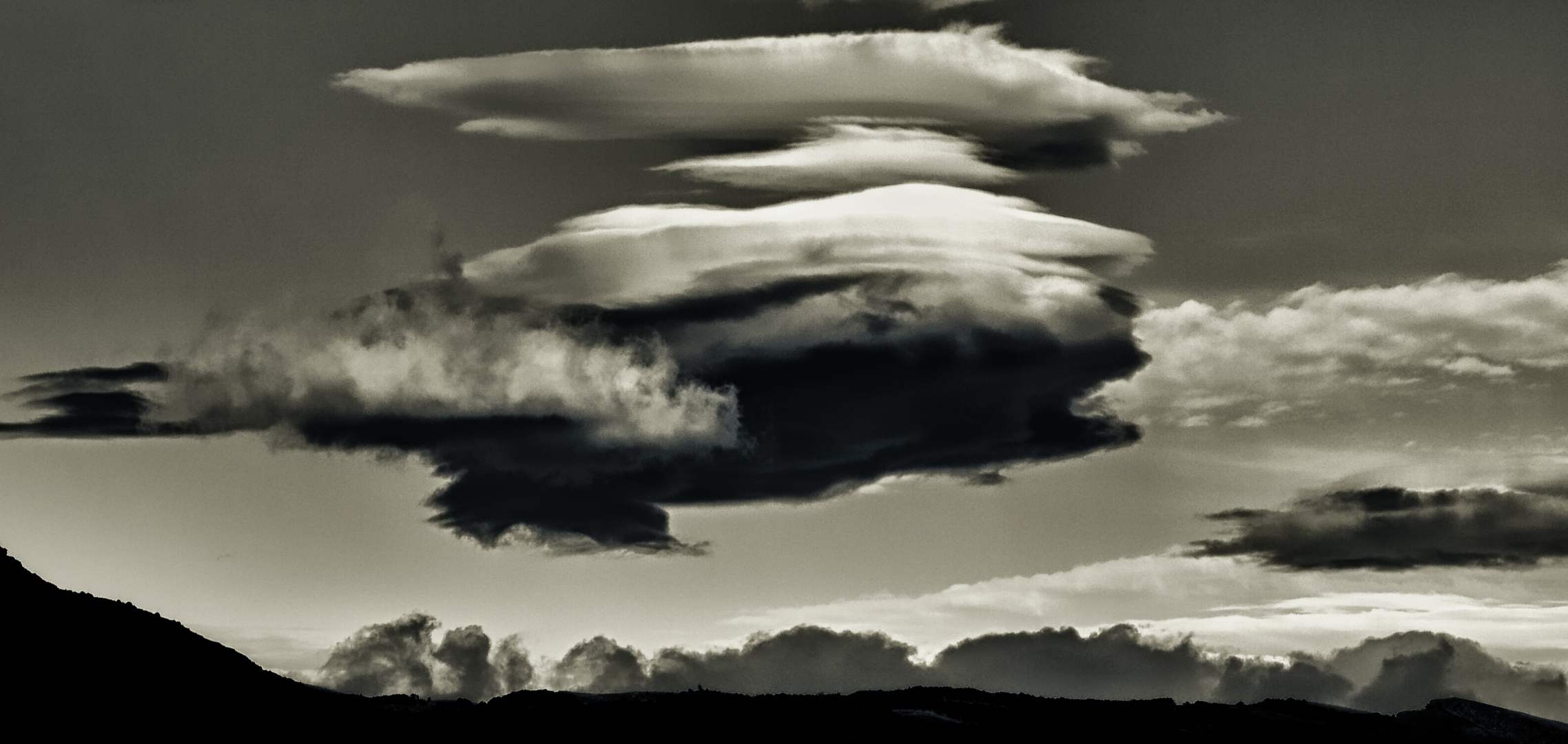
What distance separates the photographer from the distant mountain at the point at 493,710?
75.1m

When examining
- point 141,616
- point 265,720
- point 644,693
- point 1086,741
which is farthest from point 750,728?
point 141,616

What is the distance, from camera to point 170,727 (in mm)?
76438

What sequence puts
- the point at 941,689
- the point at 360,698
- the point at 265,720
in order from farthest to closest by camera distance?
the point at 941,689, the point at 360,698, the point at 265,720

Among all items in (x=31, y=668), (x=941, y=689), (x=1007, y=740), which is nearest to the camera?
(x=31, y=668)

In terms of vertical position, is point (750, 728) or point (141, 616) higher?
point (141, 616)

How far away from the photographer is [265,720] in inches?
3236

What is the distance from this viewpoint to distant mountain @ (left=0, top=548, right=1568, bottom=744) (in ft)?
246

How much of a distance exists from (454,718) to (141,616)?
19008 mm

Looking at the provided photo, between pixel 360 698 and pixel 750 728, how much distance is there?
24.1 meters

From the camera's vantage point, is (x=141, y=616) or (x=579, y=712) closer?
(x=141, y=616)

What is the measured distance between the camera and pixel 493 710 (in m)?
95.3

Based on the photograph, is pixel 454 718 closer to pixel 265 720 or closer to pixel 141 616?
pixel 265 720

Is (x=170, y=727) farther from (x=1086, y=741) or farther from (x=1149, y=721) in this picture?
(x=1149, y=721)

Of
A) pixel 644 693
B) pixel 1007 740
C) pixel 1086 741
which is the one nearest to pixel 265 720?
pixel 644 693
